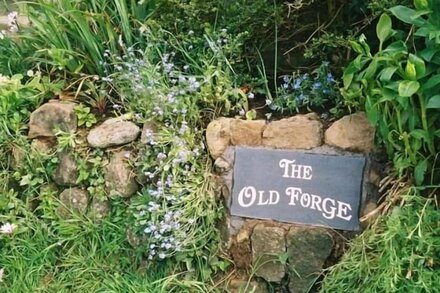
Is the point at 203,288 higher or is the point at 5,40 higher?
the point at 5,40

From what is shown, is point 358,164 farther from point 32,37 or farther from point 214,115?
point 32,37

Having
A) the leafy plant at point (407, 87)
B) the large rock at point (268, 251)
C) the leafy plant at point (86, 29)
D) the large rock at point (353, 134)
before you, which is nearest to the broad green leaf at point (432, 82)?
the leafy plant at point (407, 87)

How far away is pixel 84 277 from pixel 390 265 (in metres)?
1.17

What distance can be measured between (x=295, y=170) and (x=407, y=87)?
56 centimetres

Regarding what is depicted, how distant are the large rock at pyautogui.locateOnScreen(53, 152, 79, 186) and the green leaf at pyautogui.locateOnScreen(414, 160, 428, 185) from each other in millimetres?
1319

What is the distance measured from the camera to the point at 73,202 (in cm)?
266

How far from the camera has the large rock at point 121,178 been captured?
2.56 meters

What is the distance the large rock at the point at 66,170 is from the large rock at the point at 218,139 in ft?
1.90

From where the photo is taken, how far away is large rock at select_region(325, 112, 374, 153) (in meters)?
2.29

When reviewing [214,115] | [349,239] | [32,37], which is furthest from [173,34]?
[349,239]

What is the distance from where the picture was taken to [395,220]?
2.06 metres

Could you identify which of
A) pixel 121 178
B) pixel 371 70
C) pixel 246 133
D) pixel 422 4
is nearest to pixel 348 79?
pixel 371 70

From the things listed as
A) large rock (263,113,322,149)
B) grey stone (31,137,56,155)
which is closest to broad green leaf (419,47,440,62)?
large rock (263,113,322,149)

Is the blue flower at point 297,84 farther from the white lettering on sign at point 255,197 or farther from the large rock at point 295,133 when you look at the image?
the white lettering on sign at point 255,197
